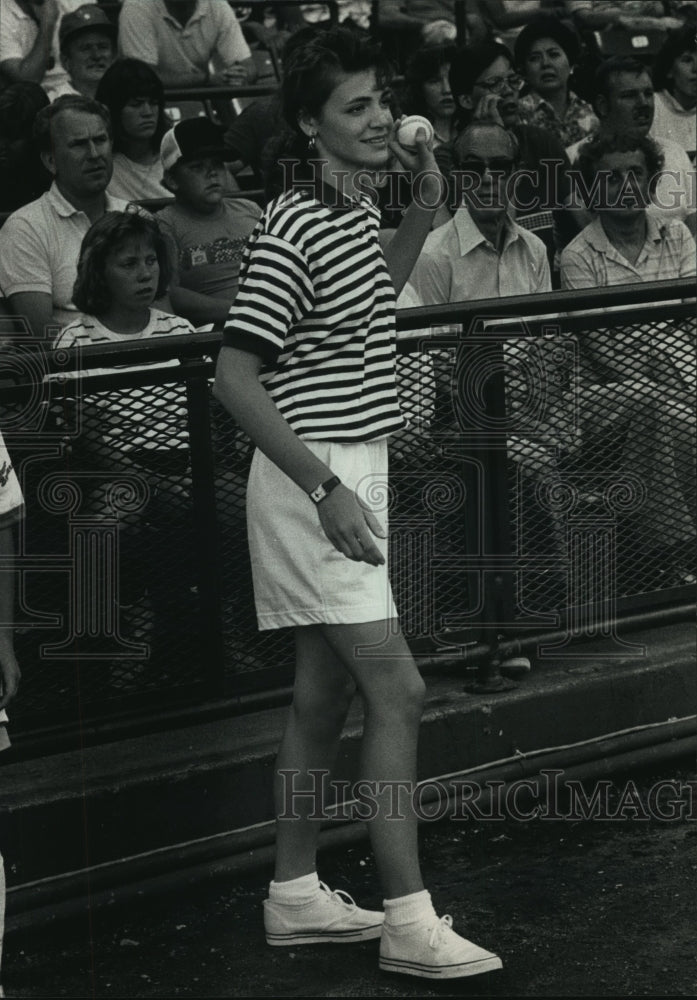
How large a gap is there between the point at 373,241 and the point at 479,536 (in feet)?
5.24

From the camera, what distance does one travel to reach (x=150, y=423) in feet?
14.8

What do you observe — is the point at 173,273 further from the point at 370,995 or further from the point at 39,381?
the point at 370,995

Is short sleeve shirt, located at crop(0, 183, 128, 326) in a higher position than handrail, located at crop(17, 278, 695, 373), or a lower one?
higher

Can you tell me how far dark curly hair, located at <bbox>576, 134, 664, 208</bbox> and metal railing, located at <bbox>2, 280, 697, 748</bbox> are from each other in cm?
180

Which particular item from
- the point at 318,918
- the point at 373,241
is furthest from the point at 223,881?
the point at 373,241

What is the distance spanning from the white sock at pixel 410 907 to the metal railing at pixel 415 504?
1.17m

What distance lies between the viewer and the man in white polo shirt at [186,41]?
859cm

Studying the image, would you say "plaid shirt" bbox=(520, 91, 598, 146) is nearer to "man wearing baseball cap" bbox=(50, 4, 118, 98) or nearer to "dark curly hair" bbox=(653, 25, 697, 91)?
"dark curly hair" bbox=(653, 25, 697, 91)

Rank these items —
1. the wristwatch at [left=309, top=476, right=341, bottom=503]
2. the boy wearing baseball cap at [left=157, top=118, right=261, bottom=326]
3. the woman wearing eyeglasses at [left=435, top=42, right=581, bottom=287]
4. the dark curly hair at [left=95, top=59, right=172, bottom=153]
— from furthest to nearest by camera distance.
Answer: the dark curly hair at [left=95, top=59, right=172, bottom=153] < the woman wearing eyeglasses at [left=435, top=42, right=581, bottom=287] < the boy wearing baseball cap at [left=157, top=118, right=261, bottom=326] < the wristwatch at [left=309, top=476, right=341, bottom=503]

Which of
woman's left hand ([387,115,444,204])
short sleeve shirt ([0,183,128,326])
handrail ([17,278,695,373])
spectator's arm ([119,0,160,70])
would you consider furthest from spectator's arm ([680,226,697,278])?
spectator's arm ([119,0,160,70])

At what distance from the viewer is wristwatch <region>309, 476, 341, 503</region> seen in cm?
348

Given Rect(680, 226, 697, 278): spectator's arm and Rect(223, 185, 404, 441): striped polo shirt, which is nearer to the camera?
Rect(223, 185, 404, 441): striped polo shirt

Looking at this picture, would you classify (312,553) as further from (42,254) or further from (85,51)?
(85,51)

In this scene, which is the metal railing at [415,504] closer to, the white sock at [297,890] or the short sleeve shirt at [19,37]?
the white sock at [297,890]
